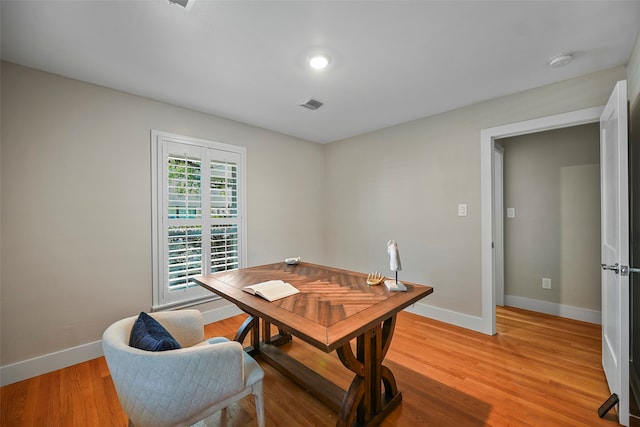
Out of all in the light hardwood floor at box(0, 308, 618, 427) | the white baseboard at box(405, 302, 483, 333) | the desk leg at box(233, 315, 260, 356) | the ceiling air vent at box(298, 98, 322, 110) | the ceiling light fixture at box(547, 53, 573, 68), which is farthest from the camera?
the white baseboard at box(405, 302, 483, 333)

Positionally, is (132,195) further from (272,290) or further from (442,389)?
(442,389)

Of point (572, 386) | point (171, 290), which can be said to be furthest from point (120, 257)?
point (572, 386)

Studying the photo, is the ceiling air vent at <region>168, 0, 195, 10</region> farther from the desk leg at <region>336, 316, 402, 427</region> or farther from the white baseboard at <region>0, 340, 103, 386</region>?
the white baseboard at <region>0, 340, 103, 386</region>

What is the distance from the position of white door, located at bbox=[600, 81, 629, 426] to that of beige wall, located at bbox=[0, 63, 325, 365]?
3.40m

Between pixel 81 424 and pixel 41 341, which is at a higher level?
pixel 41 341

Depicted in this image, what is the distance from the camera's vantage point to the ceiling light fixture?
189 centimetres

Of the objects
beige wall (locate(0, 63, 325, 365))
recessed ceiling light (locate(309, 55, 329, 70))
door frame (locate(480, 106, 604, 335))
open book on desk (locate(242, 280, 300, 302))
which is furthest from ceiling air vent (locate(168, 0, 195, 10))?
door frame (locate(480, 106, 604, 335))

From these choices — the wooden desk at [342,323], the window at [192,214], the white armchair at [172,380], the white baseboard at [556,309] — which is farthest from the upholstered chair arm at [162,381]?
the white baseboard at [556,309]

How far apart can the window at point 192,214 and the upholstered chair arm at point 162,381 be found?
1.66 meters

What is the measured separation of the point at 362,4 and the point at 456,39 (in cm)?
71

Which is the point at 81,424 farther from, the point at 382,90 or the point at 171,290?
the point at 382,90

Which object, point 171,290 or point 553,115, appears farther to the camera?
point 171,290

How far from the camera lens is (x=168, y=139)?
270 centimetres

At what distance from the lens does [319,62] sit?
1.95m
